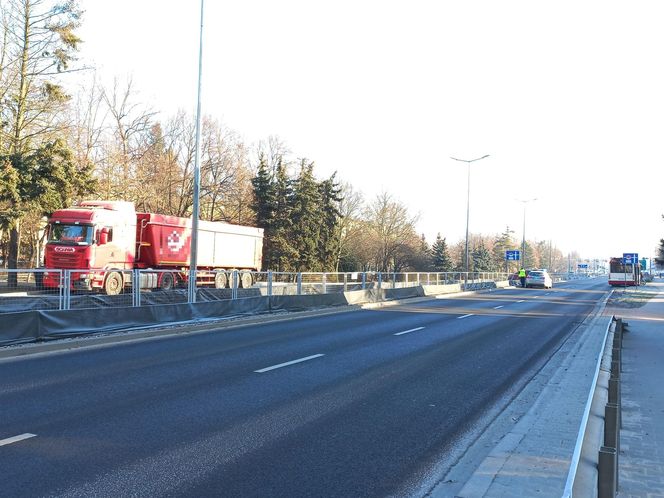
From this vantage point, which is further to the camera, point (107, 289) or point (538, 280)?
point (538, 280)

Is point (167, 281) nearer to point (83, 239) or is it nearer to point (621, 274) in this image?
point (83, 239)

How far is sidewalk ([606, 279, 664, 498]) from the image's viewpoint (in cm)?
486

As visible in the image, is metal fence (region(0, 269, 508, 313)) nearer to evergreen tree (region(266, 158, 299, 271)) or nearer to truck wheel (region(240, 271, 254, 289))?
truck wheel (region(240, 271, 254, 289))

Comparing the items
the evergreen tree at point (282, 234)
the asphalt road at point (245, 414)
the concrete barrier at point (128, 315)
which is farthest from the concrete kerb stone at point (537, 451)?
the evergreen tree at point (282, 234)

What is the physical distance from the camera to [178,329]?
14.9 m

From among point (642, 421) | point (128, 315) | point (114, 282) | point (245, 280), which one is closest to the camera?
point (642, 421)

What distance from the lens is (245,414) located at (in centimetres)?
665

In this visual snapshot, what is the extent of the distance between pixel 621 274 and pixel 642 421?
60.8 m

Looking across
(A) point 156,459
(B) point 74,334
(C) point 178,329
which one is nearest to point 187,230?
(C) point 178,329

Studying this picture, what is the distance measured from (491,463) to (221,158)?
48.0m

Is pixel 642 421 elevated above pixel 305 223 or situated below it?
below

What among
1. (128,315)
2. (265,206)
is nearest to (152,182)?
(265,206)

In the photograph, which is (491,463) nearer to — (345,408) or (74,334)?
(345,408)

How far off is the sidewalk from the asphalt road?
161 centimetres
